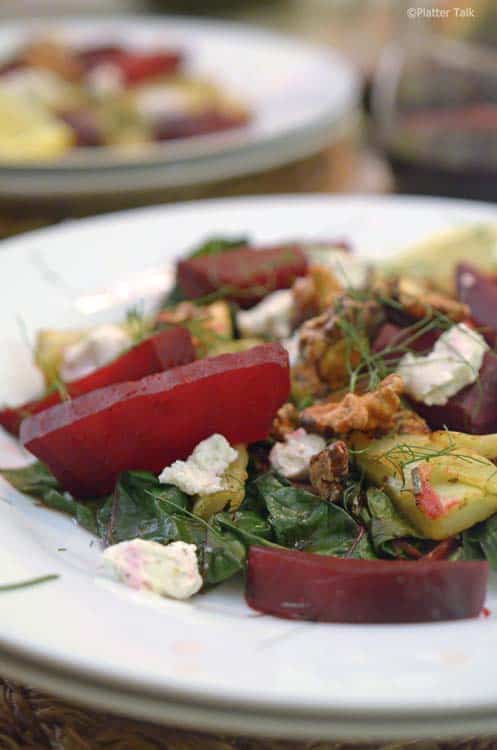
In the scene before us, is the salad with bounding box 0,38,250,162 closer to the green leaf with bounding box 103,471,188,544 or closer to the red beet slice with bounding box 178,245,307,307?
the red beet slice with bounding box 178,245,307,307

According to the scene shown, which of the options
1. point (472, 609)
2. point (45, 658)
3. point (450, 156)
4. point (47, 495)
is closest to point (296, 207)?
point (450, 156)

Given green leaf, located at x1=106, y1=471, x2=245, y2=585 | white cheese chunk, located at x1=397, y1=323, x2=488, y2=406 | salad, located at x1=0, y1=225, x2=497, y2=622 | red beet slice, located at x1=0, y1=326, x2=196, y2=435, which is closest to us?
salad, located at x1=0, y1=225, x2=497, y2=622

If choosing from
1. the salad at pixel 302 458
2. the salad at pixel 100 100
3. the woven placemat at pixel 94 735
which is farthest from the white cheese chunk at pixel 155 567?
the salad at pixel 100 100

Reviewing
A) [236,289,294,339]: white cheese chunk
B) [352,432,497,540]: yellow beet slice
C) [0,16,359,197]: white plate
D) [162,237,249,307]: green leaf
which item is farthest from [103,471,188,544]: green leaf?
[0,16,359,197]: white plate

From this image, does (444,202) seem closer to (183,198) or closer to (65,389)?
(183,198)

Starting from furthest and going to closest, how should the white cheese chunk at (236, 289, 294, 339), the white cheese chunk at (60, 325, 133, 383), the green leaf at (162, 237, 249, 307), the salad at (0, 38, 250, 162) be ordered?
the salad at (0, 38, 250, 162)
the green leaf at (162, 237, 249, 307)
the white cheese chunk at (236, 289, 294, 339)
the white cheese chunk at (60, 325, 133, 383)

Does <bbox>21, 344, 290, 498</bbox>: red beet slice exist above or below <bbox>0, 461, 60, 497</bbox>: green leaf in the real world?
above
